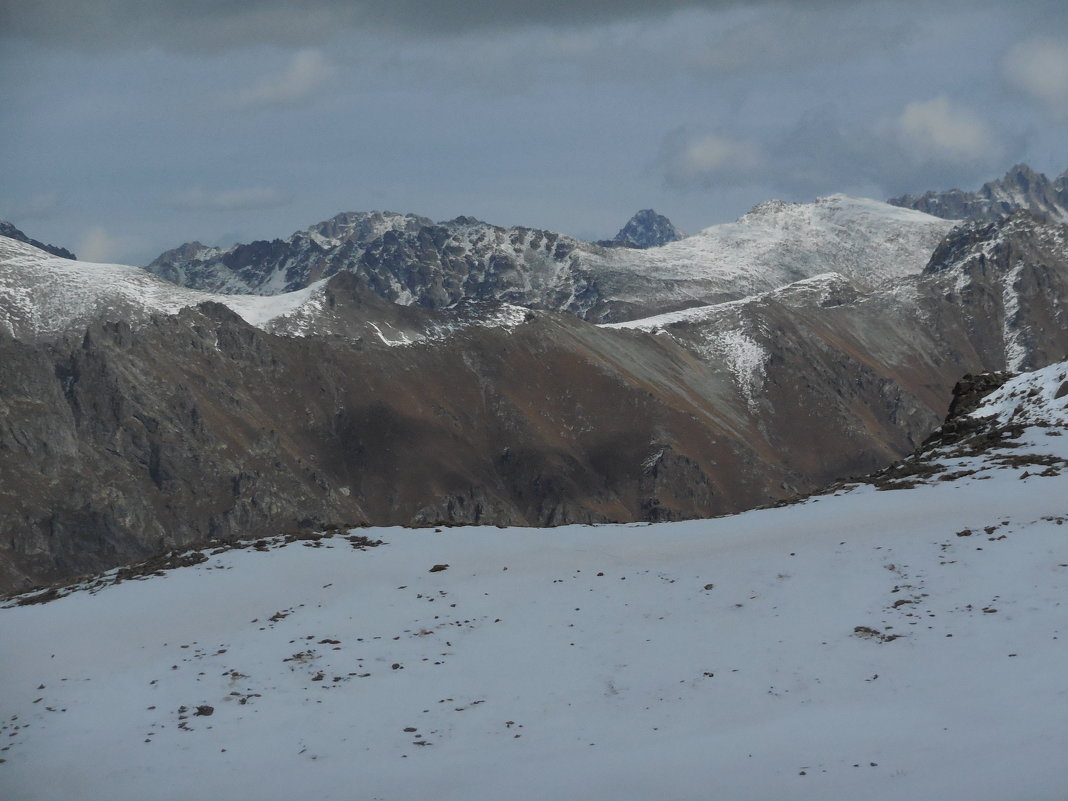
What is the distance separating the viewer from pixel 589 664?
25.5 meters

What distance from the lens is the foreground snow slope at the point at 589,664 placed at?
20688 millimetres

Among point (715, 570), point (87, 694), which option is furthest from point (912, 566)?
point (87, 694)

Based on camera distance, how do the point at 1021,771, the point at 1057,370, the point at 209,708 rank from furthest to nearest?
the point at 1057,370, the point at 209,708, the point at 1021,771

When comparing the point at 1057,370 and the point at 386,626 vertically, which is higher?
the point at 1057,370

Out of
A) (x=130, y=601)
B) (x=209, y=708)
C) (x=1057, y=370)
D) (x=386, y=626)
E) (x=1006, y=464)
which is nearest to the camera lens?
(x=209, y=708)

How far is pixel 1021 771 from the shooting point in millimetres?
18641

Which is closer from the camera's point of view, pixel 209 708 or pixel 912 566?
pixel 209 708

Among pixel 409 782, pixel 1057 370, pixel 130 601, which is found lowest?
pixel 409 782

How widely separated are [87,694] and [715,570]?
14762mm

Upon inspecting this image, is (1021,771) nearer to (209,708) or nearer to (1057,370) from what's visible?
(209,708)

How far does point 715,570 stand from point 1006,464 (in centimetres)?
1144

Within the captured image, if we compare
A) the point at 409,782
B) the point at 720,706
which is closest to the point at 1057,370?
the point at 720,706

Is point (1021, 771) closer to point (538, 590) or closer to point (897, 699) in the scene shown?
point (897, 699)

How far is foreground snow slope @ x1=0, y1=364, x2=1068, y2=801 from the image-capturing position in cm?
2069
